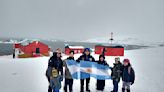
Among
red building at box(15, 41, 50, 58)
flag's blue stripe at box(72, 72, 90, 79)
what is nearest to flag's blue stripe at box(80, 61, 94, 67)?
flag's blue stripe at box(72, 72, 90, 79)

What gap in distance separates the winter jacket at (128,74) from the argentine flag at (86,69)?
0.95m

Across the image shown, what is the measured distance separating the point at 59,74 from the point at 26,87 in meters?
2.37

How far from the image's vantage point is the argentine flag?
9.09m

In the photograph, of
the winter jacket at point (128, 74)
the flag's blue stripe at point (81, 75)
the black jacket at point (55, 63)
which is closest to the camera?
the black jacket at point (55, 63)

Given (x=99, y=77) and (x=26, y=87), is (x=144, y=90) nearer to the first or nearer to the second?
(x=99, y=77)

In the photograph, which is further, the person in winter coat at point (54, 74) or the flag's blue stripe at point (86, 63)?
the flag's blue stripe at point (86, 63)

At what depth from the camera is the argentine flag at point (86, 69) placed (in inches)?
358

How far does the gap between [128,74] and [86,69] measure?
1.60 m

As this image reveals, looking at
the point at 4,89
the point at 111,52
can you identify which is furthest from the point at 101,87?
the point at 111,52

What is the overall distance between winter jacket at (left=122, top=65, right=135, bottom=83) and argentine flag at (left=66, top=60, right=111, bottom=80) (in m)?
0.95

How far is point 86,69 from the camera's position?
9.30 metres

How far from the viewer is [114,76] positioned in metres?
9.02

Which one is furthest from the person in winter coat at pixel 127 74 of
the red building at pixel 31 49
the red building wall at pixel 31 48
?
the red building wall at pixel 31 48

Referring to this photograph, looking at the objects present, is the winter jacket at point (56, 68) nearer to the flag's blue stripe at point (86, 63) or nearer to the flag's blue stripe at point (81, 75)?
the flag's blue stripe at point (81, 75)
